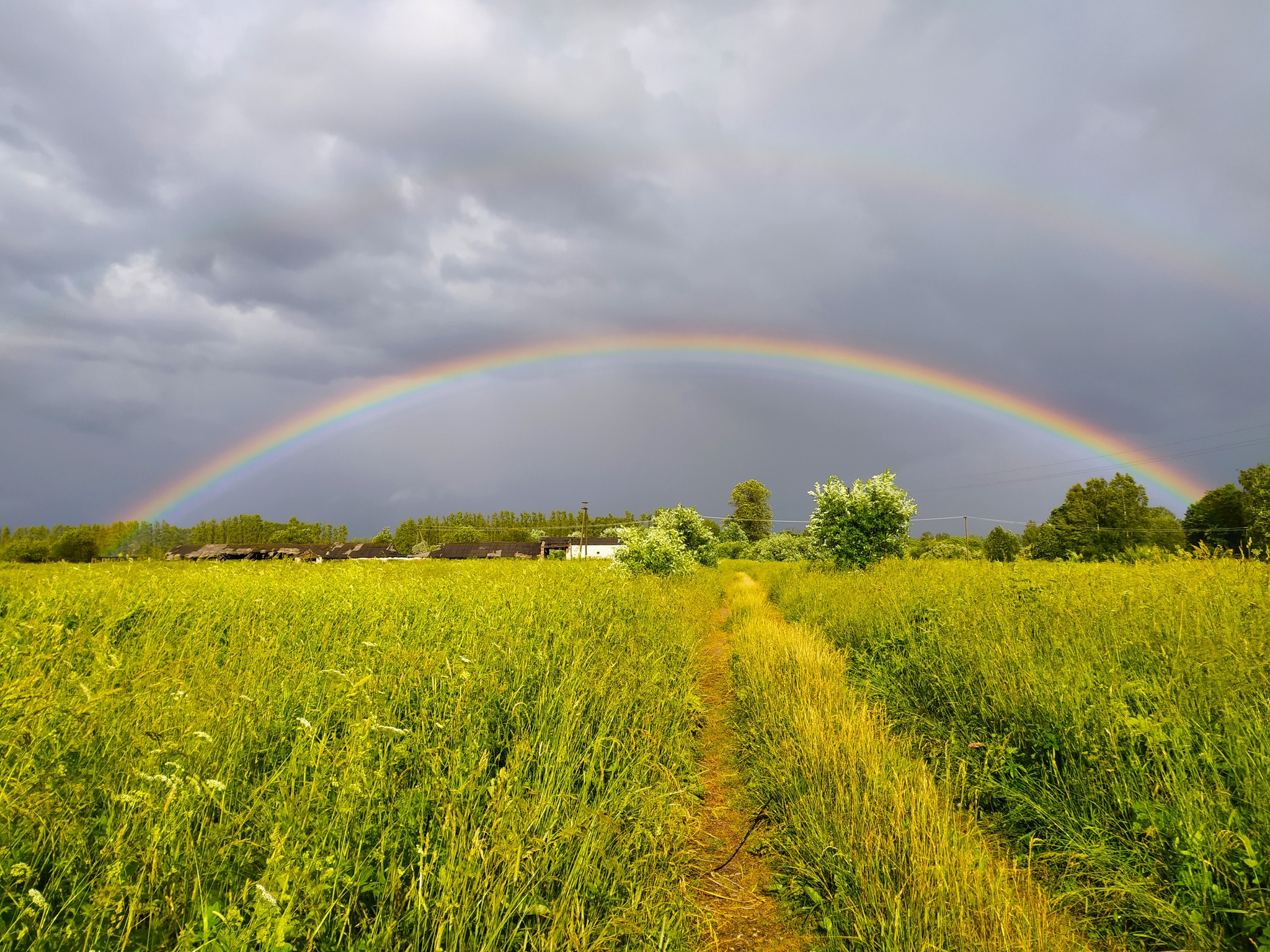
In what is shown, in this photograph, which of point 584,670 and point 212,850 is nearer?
point 212,850

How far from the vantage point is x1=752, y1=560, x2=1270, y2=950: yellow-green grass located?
3.27 m

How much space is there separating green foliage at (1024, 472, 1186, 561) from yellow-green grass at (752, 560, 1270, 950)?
57906 millimetres

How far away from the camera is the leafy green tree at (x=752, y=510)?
3725 inches

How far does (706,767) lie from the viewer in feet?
19.5

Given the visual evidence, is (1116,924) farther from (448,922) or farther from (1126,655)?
(448,922)

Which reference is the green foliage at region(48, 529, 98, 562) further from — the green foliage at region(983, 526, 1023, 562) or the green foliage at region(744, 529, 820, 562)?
the green foliage at region(983, 526, 1023, 562)

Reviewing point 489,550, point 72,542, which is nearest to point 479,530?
point 489,550

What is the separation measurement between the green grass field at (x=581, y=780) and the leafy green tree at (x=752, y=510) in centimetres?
8814

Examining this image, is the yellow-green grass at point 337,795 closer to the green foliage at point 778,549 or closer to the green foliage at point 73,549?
the green foliage at point 73,549

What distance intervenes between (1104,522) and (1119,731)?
69141 mm

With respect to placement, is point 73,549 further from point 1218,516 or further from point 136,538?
point 1218,516

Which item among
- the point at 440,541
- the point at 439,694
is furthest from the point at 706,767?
the point at 440,541

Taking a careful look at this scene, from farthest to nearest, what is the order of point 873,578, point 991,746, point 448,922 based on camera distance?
point 873,578 → point 991,746 → point 448,922

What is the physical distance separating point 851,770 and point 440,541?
127926mm
